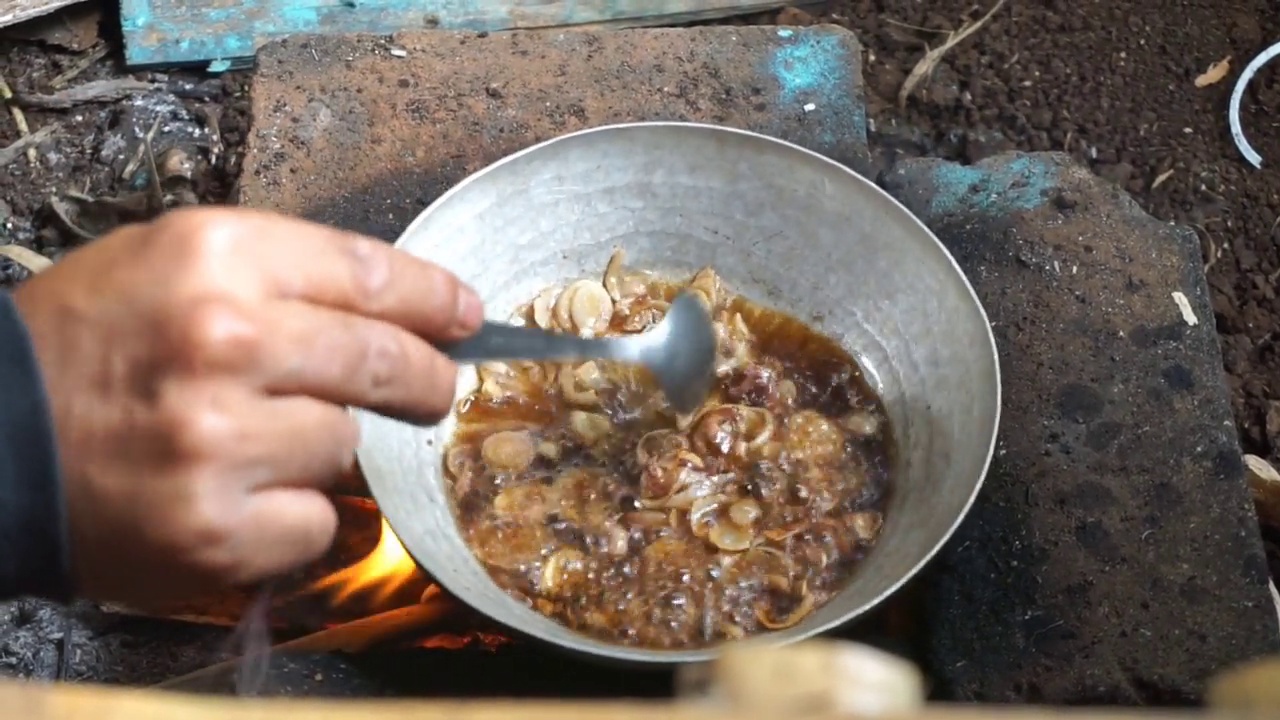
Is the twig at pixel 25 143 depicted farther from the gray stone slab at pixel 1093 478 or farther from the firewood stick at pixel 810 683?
the firewood stick at pixel 810 683

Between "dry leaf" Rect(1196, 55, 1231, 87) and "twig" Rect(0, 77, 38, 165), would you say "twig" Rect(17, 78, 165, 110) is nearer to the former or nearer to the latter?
"twig" Rect(0, 77, 38, 165)

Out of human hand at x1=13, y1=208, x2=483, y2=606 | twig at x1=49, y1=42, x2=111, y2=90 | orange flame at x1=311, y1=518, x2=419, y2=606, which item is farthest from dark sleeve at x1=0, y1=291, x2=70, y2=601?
twig at x1=49, y1=42, x2=111, y2=90

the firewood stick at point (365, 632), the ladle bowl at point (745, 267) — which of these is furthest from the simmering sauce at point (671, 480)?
the firewood stick at point (365, 632)

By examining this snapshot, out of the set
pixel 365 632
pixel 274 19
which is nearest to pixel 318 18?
pixel 274 19

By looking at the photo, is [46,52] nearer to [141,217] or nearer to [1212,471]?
[141,217]

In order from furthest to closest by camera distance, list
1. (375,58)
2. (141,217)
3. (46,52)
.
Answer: (46,52)
(141,217)
(375,58)

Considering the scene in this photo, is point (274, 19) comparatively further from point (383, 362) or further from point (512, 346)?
point (383, 362)

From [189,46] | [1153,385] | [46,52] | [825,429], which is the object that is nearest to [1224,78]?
[1153,385]
